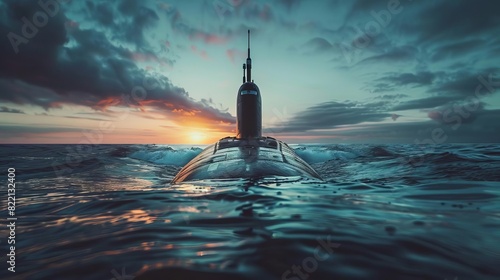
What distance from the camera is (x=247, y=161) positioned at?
10.5 m

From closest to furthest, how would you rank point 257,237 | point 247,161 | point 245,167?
point 257,237, point 245,167, point 247,161

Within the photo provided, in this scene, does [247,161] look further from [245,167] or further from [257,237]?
[257,237]

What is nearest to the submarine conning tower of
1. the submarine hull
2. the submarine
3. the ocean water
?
the submarine

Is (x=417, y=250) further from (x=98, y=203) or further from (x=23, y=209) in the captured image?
(x=23, y=209)

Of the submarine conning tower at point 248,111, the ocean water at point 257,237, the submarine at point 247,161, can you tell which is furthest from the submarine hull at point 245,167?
the submarine conning tower at point 248,111

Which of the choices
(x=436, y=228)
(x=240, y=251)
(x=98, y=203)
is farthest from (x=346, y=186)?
(x=98, y=203)

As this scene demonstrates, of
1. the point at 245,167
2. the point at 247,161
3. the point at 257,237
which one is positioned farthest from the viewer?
the point at 247,161

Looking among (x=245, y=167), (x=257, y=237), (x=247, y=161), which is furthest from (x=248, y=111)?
(x=257, y=237)

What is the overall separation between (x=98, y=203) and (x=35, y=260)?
2.90 m

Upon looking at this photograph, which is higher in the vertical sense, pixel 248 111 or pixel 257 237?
pixel 248 111

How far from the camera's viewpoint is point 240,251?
2971mm

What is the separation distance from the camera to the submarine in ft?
31.1

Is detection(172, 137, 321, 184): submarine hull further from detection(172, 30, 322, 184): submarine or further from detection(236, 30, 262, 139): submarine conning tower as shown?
detection(236, 30, 262, 139): submarine conning tower

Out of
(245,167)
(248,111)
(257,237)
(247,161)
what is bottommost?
(257,237)
